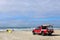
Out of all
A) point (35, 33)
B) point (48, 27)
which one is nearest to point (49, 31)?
point (48, 27)

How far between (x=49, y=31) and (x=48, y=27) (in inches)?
27.6

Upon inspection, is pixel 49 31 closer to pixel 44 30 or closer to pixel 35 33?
pixel 44 30

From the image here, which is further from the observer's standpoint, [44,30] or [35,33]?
[35,33]

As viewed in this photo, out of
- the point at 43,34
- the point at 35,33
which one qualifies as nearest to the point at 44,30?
the point at 43,34

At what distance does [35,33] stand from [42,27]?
285cm

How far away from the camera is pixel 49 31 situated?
36688mm

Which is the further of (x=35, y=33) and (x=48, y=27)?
(x=35, y=33)

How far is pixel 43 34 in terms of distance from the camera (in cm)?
3694

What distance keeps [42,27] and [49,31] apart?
1.43 meters

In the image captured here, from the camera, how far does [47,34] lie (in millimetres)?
38188

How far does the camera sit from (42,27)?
37.2 metres

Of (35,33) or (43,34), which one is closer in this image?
(43,34)

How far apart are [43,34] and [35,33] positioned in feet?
9.68

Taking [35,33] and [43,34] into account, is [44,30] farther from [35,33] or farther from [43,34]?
[35,33]
